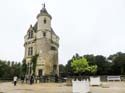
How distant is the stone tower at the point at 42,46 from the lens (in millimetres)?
48344

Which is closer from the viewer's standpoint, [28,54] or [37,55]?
[37,55]

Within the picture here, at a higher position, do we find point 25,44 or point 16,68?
point 25,44

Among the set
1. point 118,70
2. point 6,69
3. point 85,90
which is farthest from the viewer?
point 118,70

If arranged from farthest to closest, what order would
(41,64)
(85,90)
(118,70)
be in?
(118,70) → (41,64) → (85,90)

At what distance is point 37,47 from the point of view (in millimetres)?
49625

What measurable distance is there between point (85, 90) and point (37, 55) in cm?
3265

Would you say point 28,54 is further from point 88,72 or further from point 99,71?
point 99,71

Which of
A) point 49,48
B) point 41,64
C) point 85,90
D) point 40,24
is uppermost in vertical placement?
point 40,24

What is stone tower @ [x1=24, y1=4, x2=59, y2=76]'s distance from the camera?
48.3 metres

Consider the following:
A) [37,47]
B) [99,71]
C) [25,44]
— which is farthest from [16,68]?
[99,71]

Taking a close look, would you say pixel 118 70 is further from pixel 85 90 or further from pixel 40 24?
pixel 85 90

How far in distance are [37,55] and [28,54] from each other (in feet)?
13.8

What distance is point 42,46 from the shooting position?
49094mm

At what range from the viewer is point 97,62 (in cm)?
7169
